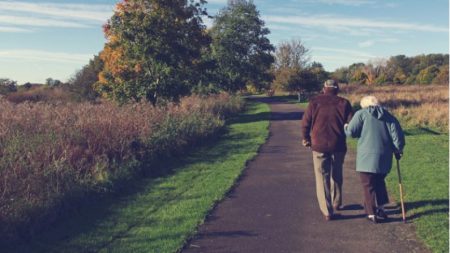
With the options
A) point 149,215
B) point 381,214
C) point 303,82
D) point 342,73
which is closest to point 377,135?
point 381,214

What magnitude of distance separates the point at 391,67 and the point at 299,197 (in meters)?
84.7

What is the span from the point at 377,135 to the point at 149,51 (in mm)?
16095

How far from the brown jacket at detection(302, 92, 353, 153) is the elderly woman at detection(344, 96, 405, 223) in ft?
0.52

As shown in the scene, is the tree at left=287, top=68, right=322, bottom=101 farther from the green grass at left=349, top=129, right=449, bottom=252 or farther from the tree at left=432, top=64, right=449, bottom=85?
the green grass at left=349, top=129, right=449, bottom=252

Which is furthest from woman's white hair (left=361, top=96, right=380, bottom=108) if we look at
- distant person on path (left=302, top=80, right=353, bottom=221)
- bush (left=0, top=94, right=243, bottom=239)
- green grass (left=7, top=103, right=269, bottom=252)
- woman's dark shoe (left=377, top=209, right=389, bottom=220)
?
bush (left=0, top=94, right=243, bottom=239)

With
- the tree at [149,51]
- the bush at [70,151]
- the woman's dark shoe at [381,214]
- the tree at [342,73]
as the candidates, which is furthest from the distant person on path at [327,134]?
the tree at [342,73]

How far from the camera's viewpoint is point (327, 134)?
628 cm

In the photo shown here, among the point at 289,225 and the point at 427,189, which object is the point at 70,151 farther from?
the point at 427,189

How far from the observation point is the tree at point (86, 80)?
38.6m

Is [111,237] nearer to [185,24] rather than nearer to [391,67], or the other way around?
[185,24]

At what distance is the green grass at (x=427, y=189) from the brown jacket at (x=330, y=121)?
152 cm

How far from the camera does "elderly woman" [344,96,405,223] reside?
6.08 metres

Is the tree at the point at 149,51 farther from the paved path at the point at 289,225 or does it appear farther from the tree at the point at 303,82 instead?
Result: the tree at the point at 303,82

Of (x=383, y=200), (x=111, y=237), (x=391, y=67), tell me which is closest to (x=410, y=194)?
→ (x=383, y=200)
